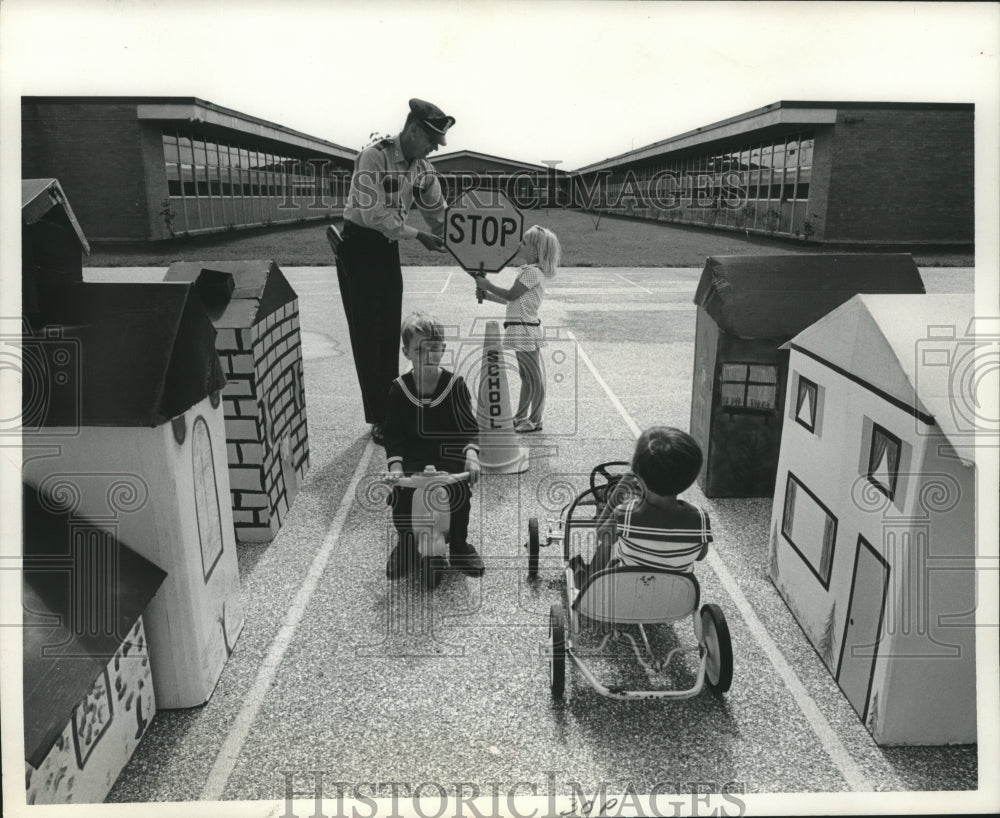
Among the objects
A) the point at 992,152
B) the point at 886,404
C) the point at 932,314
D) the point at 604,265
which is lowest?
the point at 886,404

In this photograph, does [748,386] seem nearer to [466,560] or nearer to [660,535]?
[466,560]

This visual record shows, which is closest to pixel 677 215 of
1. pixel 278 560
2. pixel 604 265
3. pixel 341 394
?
pixel 604 265

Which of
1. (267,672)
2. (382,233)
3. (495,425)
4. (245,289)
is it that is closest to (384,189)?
(382,233)

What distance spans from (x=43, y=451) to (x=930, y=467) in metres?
3.03

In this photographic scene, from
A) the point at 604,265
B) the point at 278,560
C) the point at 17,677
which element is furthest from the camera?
the point at 604,265

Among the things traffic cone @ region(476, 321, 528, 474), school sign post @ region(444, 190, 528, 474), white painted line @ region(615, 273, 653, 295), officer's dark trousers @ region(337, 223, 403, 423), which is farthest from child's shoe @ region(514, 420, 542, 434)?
white painted line @ region(615, 273, 653, 295)

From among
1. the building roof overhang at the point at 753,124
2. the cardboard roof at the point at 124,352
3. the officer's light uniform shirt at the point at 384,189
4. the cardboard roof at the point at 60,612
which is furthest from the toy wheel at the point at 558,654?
the officer's light uniform shirt at the point at 384,189

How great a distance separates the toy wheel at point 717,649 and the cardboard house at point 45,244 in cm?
272

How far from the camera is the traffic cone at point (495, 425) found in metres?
5.24

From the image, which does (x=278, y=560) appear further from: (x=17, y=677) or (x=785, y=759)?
(x=785, y=759)

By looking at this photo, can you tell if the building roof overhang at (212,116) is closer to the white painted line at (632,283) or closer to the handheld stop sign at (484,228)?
the handheld stop sign at (484,228)

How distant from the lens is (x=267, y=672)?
3.00 m

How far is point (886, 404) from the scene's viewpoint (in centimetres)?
260

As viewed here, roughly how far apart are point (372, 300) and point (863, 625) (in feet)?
13.7
